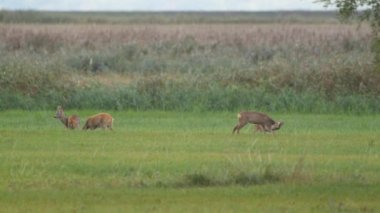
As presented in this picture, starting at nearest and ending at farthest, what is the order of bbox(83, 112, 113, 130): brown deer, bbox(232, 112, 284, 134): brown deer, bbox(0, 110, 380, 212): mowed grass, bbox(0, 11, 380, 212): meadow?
bbox(0, 110, 380, 212): mowed grass < bbox(0, 11, 380, 212): meadow < bbox(232, 112, 284, 134): brown deer < bbox(83, 112, 113, 130): brown deer

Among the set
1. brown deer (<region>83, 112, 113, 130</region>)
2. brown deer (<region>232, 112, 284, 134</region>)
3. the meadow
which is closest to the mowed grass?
the meadow

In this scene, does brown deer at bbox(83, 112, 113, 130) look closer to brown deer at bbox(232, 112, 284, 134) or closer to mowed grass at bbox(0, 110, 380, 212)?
mowed grass at bbox(0, 110, 380, 212)

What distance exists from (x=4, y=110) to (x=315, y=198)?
18.7 m

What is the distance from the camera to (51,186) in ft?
59.6

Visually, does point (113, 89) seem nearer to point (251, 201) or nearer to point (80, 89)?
point (80, 89)

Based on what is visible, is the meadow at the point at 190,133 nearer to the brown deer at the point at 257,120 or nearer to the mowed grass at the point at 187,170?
the mowed grass at the point at 187,170

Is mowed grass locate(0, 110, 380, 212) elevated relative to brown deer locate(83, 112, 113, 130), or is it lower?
elevated

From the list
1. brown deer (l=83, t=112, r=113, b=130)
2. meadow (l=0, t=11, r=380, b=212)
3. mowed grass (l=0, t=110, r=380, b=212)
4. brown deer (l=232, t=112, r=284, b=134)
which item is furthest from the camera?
brown deer (l=83, t=112, r=113, b=130)

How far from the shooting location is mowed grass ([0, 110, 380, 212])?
54.9ft

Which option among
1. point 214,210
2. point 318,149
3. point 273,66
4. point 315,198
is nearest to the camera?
point 214,210

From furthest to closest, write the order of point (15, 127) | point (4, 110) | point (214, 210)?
1. point (4, 110)
2. point (15, 127)
3. point (214, 210)

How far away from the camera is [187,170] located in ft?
64.6

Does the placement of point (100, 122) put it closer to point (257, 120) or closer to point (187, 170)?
point (257, 120)

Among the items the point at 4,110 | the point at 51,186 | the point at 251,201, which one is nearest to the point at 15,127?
the point at 4,110
